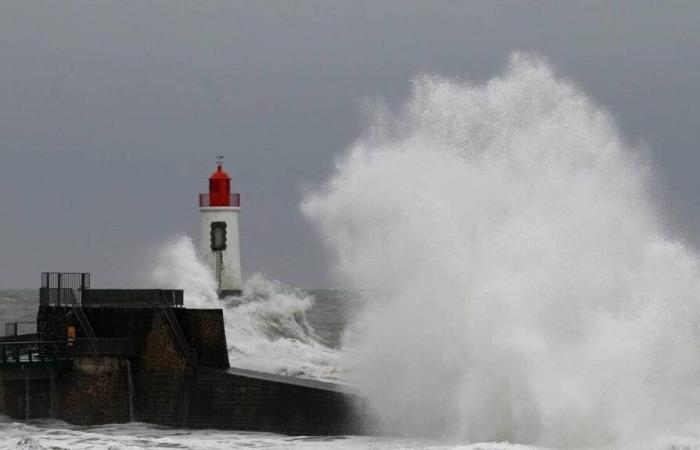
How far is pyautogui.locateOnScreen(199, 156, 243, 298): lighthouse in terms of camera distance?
28984 millimetres

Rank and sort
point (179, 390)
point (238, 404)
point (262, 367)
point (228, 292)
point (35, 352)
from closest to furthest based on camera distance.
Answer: point (238, 404)
point (179, 390)
point (35, 352)
point (262, 367)
point (228, 292)

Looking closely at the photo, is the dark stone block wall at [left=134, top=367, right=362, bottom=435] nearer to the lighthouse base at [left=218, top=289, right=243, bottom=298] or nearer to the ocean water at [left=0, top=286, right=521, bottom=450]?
the ocean water at [left=0, top=286, right=521, bottom=450]

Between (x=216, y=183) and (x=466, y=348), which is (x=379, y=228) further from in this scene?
(x=216, y=183)

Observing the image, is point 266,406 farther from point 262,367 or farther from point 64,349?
point 262,367

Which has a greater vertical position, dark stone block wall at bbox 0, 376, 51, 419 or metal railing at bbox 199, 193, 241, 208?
metal railing at bbox 199, 193, 241, 208

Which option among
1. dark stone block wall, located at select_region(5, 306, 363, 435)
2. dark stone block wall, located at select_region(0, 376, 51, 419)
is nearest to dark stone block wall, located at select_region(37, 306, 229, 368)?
dark stone block wall, located at select_region(5, 306, 363, 435)

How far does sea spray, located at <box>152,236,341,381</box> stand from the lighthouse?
10.5 inches

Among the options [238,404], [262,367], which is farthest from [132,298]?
[262,367]

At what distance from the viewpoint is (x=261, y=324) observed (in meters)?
34.4

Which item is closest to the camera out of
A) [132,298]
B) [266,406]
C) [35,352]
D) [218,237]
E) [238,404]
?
[266,406]

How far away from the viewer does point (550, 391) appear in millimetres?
17094

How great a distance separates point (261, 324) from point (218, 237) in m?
5.75

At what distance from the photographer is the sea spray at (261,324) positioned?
28016 mm

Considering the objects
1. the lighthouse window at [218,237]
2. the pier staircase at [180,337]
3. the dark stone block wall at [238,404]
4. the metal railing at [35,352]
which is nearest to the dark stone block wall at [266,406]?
the dark stone block wall at [238,404]
